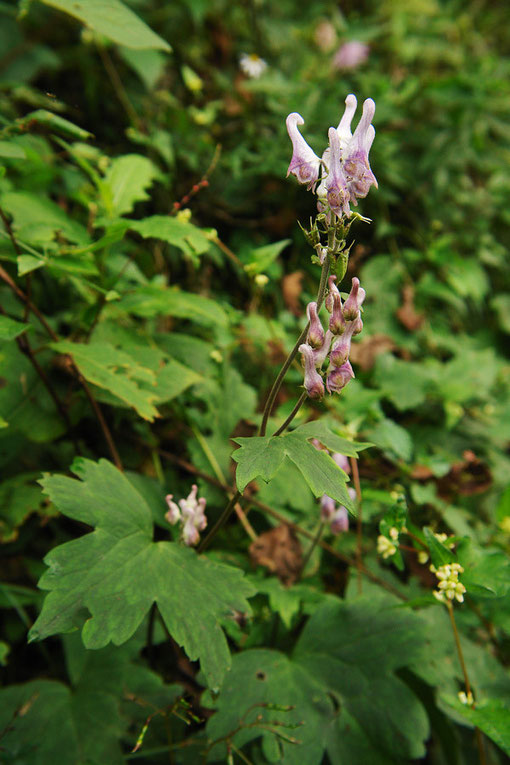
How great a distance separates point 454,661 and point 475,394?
1.36 meters

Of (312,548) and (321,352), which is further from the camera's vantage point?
(312,548)

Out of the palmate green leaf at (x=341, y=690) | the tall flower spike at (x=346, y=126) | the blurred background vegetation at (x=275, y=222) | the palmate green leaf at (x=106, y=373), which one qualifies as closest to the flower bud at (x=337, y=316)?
the tall flower spike at (x=346, y=126)

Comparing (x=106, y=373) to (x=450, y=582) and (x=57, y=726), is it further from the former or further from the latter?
(x=450, y=582)

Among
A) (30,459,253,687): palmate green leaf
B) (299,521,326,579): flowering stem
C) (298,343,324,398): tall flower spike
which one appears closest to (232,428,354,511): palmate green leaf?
(298,343,324,398): tall flower spike

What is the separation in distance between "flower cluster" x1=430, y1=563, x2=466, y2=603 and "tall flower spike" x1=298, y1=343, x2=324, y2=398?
69cm

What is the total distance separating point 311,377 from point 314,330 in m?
0.11

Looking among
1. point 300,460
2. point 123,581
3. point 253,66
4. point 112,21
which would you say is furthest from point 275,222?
point 123,581

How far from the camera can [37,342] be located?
73.1 inches

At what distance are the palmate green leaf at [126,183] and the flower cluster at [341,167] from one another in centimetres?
94

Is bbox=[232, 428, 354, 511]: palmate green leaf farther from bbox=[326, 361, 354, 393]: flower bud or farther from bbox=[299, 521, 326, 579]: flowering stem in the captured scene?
bbox=[299, 521, 326, 579]: flowering stem

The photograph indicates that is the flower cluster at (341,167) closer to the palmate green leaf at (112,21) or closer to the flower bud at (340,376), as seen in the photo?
the flower bud at (340,376)

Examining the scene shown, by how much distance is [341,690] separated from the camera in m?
1.57

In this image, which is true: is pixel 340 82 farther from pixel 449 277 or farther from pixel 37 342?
pixel 37 342

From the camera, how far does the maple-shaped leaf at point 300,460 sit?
105 centimetres
